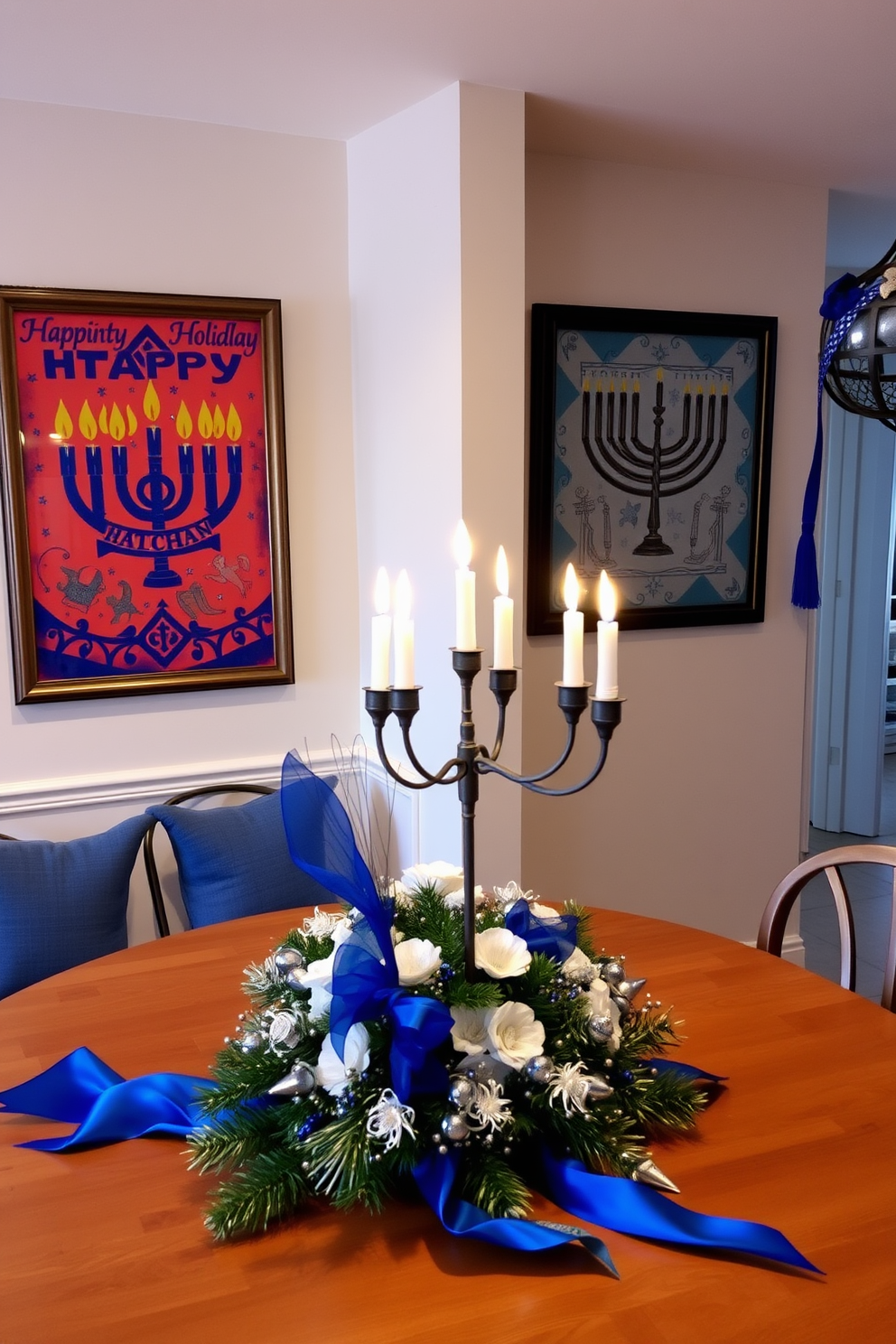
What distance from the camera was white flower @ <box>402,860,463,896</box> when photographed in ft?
4.75

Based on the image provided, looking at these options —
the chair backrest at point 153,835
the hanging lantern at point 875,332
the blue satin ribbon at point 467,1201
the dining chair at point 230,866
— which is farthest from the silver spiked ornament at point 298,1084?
the chair backrest at point 153,835

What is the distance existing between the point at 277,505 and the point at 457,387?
0.64m

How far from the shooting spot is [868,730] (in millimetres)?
5051

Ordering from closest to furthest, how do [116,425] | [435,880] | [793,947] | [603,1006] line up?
[603,1006], [435,880], [116,425], [793,947]

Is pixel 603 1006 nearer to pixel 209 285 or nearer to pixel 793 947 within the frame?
pixel 209 285

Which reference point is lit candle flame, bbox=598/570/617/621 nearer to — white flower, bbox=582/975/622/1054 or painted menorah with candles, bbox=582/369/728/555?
white flower, bbox=582/975/622/1054

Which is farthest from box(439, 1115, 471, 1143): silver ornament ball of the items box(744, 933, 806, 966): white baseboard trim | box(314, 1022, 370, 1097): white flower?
box(744, 933, 806, 966): white baseboard trim

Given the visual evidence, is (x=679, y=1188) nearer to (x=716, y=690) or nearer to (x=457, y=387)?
(x=457, y=387)

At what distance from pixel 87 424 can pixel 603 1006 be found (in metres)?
2.08

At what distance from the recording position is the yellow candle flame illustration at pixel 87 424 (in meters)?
2.77

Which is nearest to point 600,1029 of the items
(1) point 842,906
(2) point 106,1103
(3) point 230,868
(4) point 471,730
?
(4) point 471,730

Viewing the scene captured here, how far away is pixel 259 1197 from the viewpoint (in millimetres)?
1167

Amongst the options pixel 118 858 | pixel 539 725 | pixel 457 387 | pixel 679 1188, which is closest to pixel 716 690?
pixel 539 725

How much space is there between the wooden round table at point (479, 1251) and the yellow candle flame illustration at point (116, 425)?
65.5 inches
